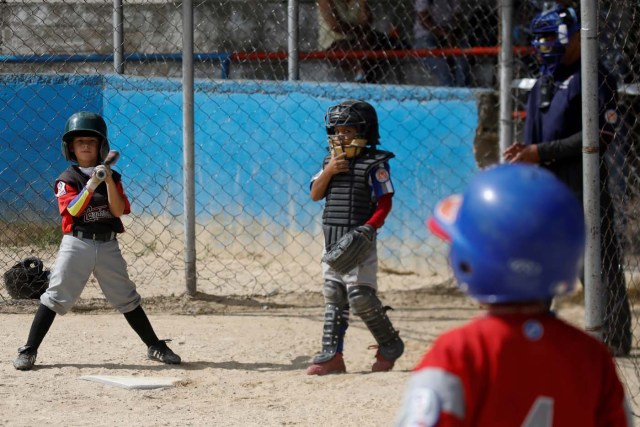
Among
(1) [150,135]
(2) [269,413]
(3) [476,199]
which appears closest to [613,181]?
(1) [150,135]

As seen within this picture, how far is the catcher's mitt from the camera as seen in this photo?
17.7ft

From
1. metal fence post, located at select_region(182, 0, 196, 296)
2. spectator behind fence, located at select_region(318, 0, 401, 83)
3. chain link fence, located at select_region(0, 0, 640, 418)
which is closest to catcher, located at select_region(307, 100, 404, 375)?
metal fence post, located at select_region(182, 0, 196, 296)

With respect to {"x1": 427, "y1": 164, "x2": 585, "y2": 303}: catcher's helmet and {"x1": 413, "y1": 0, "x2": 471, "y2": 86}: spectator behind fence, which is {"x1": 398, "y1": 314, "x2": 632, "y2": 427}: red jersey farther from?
{"x1": 413, "y1": 0, "x2": 471, "y2": 86}: spectator behind fence

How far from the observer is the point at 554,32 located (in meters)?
5.85

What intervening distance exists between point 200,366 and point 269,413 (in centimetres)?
99

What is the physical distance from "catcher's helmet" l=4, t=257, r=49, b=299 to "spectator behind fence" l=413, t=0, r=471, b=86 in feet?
11.9

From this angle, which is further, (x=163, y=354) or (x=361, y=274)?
(x=163, y=354)

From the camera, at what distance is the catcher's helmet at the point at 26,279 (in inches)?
263

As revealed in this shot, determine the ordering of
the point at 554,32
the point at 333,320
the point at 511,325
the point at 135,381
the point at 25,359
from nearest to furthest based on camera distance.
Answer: the point at 511,325 → the point at 135,381 → the point at 25,359 → the point at 333,320 → the point at 554,32

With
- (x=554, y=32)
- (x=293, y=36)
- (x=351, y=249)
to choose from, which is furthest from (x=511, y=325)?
(x=293, y=36)

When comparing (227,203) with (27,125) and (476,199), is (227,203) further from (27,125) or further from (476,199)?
(476,199)

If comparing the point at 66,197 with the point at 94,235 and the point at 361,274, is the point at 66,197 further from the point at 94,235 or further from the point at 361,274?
the point at 361,274

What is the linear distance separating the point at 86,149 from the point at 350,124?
1.36m

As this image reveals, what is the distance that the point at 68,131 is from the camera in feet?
17.8
